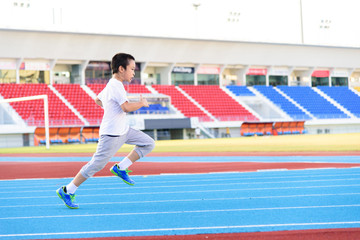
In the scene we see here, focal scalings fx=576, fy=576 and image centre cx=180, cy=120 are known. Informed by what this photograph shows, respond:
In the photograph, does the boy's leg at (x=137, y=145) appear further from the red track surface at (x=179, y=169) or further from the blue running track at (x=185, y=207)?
the red track surface at (x=179, y=169)

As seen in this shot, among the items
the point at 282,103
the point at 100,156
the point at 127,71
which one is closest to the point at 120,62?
the point at 127,71

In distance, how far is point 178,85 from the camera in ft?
180

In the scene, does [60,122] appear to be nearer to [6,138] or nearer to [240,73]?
[6,138]

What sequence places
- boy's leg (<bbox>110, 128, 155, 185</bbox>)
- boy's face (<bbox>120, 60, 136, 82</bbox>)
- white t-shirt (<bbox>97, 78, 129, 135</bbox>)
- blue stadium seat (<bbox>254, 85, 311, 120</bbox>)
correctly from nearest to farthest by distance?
white t-shirt (<bbox>97, 78, 129, 135</bbox>) → boy's face (<bbox>120, 60, 136, 82</bbox>) → boy's leg (<bbox>110, 128, 155, 185</bbox>) → blue stadium seat (<bbox>254, 85, 311, 120</bbox>)

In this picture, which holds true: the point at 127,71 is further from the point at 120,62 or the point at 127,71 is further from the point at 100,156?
the point at 100,156

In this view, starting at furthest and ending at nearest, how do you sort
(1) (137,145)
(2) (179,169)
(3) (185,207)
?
1. (2) (179,169)
2. (1) (137,145)
3. (3) (185,207)

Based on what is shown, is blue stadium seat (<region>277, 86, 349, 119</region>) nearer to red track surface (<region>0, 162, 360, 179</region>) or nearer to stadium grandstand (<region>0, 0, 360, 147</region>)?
stadium grandstand (<region>0, 0, 360, 147</region>)

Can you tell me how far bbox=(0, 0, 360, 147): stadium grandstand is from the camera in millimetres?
43250

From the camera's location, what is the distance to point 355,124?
55781 mm

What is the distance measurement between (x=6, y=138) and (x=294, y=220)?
119ft

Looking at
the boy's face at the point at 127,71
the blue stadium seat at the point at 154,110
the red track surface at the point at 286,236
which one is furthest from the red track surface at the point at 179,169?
the blue stadium seat at the point at 154,110

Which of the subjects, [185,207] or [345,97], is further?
[345,97]

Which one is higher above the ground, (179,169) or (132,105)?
(132,105)

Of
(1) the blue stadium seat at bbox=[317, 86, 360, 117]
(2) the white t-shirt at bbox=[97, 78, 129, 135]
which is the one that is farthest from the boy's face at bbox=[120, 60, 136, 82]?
(1) the blue stadium seat at bbox=[317, 86, 360, 117]
